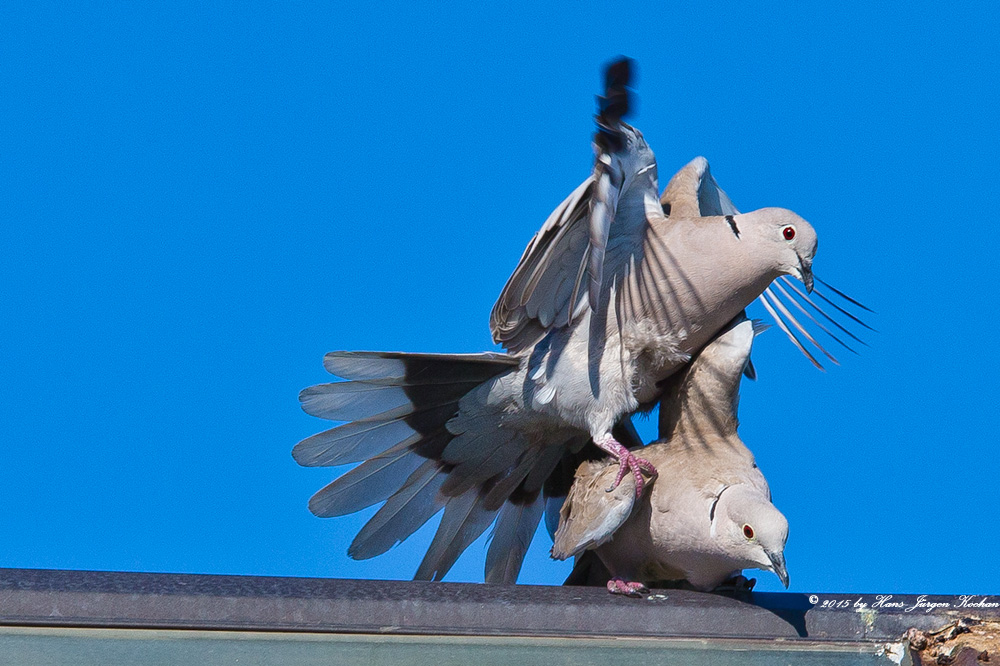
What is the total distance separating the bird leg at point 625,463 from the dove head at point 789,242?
1.88ft

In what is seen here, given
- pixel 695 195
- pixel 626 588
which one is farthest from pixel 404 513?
pixel 695 195

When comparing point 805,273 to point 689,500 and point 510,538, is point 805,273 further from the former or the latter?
point 510,538

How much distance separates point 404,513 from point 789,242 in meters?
1.25

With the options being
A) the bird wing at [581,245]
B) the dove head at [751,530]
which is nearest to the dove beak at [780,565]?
the dove head at [751,530]

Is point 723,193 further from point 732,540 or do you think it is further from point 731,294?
point 732,540

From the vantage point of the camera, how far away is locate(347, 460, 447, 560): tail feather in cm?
299

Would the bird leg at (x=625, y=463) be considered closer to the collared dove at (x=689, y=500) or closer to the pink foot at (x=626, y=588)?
the collared dove at (x=689, y=500)

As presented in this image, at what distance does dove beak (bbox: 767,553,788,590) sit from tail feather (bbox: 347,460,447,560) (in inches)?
40.6

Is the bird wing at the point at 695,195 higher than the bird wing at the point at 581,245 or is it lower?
higher

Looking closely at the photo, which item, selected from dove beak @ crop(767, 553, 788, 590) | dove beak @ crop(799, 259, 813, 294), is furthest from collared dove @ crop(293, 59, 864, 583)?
dove beak @ crop(767, 553, 788, 590)

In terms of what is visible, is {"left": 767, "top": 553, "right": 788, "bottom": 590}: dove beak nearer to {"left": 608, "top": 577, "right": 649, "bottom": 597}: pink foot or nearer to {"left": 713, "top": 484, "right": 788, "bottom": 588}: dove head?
{"left": 713, "top": 484, "right": 788, "bottom": 588}: dove head

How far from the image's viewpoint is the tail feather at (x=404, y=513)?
2992 millimetres

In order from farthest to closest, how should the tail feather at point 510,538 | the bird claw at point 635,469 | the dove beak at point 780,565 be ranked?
the tail feather at point 510,538, the bird claw at point 635,469, the dove beak at point 780,565

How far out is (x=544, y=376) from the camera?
109 inches
